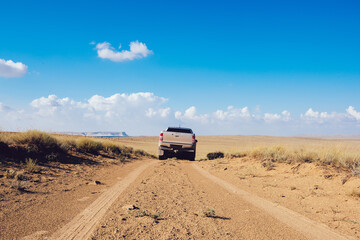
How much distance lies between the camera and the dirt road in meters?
3.51

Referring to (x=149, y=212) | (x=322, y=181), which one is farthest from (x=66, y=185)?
(x=322, y=181)

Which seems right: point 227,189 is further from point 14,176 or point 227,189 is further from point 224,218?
point 14,176

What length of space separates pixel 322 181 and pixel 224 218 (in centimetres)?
465

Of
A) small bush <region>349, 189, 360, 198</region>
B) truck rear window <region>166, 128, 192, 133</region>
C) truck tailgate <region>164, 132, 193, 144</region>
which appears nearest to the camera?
small bush <region>349, 189, 360, 198</region>

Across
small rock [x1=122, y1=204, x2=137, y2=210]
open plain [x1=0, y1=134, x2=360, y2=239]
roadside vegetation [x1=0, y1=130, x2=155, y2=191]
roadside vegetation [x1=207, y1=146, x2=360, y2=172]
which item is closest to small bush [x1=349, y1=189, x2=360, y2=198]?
open plain [x1=0, y1=134, x2=360, y2=239]

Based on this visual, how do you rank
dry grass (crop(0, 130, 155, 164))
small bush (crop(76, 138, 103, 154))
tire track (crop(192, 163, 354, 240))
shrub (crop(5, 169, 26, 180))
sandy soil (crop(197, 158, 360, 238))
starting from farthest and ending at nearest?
small bush (crop(76, 138, 103, 154))
dry grass (crop(0, 130, 155, 164))
shrub (crop(5, 169, 26, 180))
sandy soil (crop(197, 158, 360, 238))
tire track (crop(192, 163, 354, 240))

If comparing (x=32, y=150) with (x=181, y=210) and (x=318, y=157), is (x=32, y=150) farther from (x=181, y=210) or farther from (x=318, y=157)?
(x=318, y=157)

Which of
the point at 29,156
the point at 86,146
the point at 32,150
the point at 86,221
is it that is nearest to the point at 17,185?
the point at 86,221

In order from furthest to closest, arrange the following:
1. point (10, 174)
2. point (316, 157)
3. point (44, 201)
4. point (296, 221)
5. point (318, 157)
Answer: point (316, 157)
point (318, 157)
point (10, 174)
point (44, 201)
point (296, 221)

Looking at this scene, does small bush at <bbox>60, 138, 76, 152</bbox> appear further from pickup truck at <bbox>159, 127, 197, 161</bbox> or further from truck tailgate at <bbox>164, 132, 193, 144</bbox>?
truck tailgate at <bbox>164, 132, 193, 144</bbox>

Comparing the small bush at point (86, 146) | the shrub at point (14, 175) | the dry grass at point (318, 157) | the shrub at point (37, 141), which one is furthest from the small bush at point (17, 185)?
the dry grass at point (318, 157)

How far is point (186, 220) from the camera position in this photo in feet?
13.4

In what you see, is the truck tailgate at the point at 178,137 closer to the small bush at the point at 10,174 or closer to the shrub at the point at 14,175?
the shrub at the point at 14,175

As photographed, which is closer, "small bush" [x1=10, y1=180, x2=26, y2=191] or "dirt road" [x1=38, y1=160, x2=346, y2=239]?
"dirt road" [x1=38, y1=160, x2=346, y2=239]
